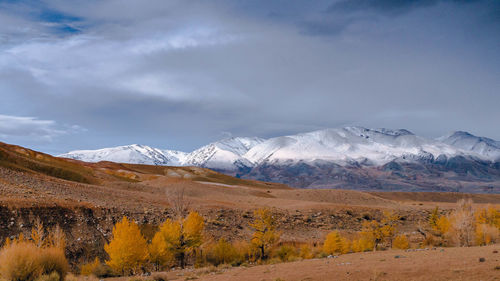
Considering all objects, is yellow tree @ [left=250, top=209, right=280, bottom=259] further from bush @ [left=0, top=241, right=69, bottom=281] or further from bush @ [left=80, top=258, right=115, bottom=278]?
bush @ [left=0, top=241, right=69, bottom=281]

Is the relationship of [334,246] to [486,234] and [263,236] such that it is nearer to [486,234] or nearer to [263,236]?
[263,236]

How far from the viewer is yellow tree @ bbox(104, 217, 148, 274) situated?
70.6ft

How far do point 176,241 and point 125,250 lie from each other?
475 cm

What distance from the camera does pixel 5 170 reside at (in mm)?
38750

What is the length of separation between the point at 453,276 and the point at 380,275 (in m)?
2.65

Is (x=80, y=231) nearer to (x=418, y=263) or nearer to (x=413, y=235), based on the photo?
(x=418, y=263)

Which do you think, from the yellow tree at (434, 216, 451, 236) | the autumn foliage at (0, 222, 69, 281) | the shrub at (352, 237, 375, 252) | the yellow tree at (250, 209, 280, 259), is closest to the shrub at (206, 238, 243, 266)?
the yellow tree at (250, 209, 280, 259)

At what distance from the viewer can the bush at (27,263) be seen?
50.7ft

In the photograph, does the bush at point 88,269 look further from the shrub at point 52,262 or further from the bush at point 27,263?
the bush at point 27,263

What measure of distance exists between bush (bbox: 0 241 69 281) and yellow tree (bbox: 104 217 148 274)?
416 centimetres

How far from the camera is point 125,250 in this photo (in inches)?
848

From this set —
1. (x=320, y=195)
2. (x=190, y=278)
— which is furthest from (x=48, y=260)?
(x=320, y=195)

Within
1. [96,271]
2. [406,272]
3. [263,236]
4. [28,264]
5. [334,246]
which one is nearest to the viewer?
[406,272]

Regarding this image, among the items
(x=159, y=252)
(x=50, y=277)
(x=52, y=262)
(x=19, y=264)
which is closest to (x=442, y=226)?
(x=159, y=252)
